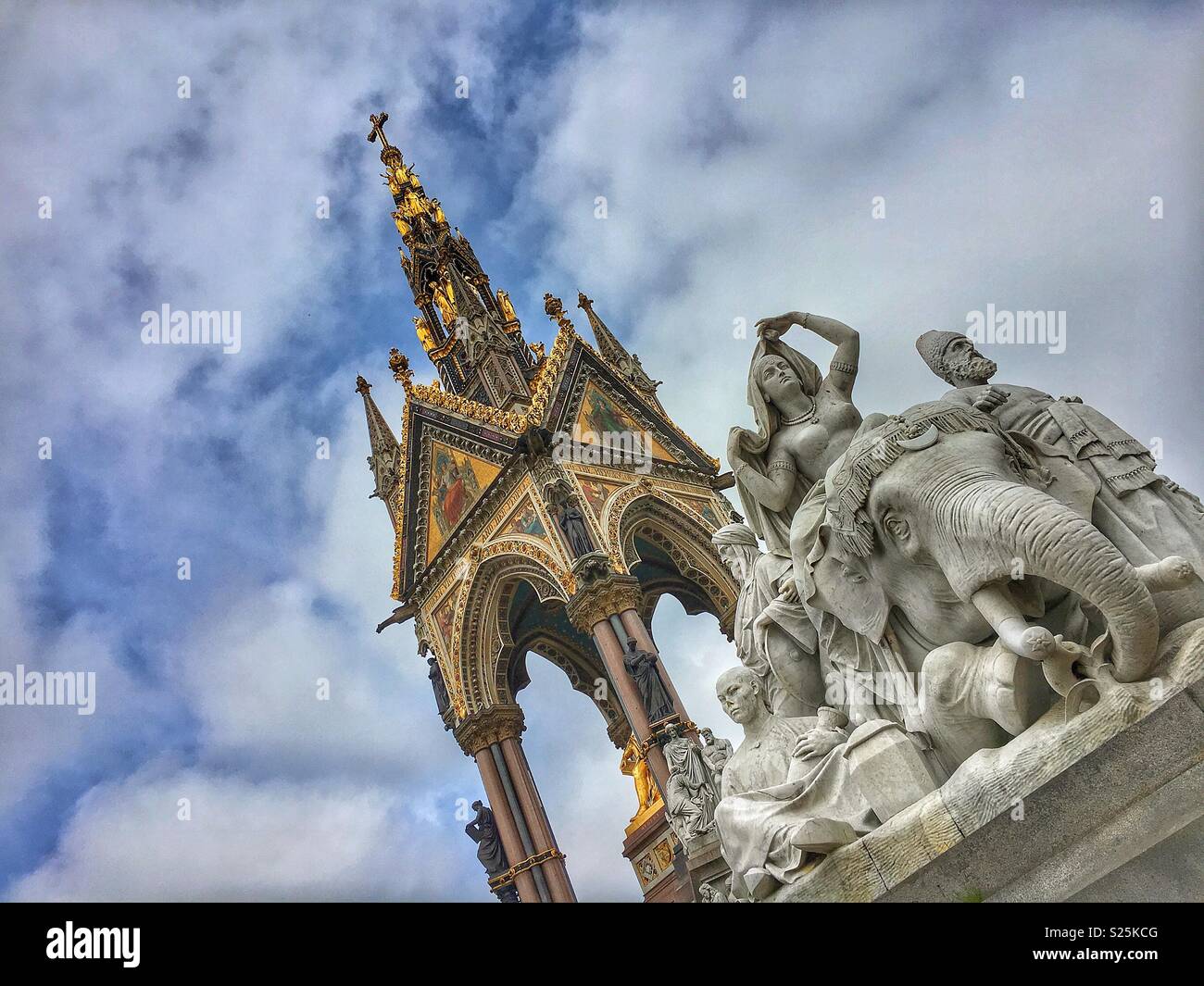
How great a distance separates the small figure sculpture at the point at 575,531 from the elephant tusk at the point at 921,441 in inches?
620

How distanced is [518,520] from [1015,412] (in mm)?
17199

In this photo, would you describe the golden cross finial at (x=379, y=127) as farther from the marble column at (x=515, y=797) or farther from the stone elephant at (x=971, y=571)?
the stone elephant at (x=971, y=571)

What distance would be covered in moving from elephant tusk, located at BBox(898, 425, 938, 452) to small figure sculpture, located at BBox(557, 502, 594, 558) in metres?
15.8

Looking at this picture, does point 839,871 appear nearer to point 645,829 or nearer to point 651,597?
point 645,829

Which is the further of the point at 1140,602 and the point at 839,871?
the point at 839,871

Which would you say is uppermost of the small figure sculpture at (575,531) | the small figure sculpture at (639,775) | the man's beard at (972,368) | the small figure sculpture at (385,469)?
the small figure sculpture at (385,469)

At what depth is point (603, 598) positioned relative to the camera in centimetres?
1855

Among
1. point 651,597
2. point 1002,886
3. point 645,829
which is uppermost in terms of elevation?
point 651,597

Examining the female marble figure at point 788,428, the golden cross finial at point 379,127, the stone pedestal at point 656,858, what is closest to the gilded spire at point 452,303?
the golden cross finial at point 379,127

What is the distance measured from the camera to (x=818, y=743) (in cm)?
345

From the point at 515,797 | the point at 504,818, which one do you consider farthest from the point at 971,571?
the point at 515,797

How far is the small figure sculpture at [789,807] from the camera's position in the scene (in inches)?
122

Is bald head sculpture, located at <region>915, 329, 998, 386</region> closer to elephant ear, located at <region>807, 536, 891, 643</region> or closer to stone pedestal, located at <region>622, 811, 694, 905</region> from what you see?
elephant ear, located at <region>807, 536, 891, 643</region>
